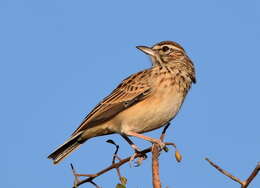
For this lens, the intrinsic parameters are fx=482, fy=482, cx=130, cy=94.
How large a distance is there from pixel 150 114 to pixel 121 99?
0.93 meters

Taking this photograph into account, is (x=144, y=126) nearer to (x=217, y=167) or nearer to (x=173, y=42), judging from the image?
(x=173, y=42)

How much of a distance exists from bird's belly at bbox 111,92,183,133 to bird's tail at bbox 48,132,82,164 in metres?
0.80

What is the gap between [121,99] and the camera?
9305 mm

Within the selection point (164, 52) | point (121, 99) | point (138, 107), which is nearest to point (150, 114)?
point (138, 107)

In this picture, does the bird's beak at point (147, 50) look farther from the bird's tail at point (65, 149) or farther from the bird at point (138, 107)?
the bird's tail at point (65, 149)

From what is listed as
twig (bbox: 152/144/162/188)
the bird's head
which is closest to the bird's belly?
the bird's head

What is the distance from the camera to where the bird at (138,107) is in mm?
8578

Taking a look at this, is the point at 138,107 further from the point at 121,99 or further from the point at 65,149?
the point at 65,149

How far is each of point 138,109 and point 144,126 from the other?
359 millimetres

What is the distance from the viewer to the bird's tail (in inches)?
327

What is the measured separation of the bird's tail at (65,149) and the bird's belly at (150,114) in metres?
0.80

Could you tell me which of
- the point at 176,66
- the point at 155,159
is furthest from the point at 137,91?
the point at 155,159

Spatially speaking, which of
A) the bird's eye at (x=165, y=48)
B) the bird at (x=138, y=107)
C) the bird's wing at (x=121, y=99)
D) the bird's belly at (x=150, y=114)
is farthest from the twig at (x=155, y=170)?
the bird's eye at (x=165, y=48)

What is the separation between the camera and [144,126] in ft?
28.6
